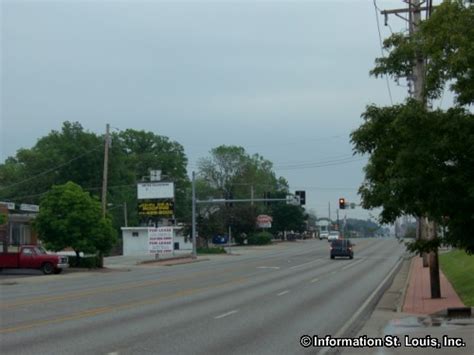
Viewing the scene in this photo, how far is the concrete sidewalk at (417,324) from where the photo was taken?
12.4 meters

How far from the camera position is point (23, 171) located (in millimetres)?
108500

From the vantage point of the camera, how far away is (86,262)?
50906 mm

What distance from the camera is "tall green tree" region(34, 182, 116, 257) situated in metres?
47.8

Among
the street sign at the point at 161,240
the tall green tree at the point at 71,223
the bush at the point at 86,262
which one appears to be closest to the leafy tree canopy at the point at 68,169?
the street sign at the point at 161,240

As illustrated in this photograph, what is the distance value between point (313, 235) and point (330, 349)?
171157 millimetres

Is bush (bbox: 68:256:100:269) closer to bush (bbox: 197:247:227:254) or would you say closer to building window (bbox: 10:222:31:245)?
building window (bbox: 10:222:31:245)

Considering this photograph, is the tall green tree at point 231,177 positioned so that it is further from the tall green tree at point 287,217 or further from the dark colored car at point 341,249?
the dark colored car at point 341,249

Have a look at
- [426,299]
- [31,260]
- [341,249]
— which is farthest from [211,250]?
[426,299]

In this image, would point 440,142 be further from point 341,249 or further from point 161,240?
point 161,240

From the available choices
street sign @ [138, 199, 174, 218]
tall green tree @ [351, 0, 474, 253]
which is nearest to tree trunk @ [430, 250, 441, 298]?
tall green tree @ [351, 0, 474, 253]

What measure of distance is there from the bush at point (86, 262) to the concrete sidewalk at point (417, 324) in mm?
28158

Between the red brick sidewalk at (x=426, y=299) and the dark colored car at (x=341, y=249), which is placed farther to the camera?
the dark colored car at (x=341, y=249)

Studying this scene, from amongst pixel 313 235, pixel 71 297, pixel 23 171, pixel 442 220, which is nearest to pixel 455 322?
pixel 442 220

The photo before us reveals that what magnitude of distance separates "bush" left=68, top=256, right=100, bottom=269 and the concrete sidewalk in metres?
28.2
